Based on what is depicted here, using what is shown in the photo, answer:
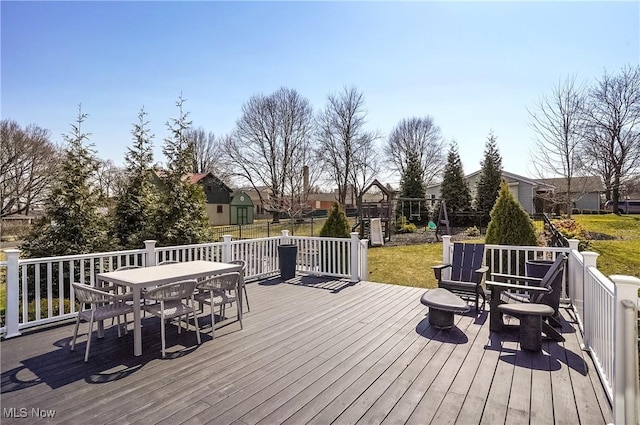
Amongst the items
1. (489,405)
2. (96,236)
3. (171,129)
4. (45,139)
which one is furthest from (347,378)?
(45,139)

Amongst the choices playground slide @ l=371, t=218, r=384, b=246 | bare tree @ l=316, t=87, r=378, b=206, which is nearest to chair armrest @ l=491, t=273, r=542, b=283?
playground slide @ l=371, t=218, r=384, b=246

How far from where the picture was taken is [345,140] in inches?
1058

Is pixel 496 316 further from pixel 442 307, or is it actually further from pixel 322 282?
pixel 322 282

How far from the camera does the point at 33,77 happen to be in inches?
301

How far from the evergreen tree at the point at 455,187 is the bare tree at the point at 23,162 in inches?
923

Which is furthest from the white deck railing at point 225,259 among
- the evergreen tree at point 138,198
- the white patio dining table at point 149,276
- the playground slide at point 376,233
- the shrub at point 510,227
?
the playground slide at point 376,233

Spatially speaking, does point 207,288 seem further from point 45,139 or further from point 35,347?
point 45,139

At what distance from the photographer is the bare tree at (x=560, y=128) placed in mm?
13680

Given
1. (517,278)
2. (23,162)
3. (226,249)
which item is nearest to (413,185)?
(226,249)

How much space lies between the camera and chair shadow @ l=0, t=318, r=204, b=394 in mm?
2922

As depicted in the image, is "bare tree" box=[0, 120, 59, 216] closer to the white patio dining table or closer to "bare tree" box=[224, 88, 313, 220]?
"bare tree" box=[224, 88, 313, 220]

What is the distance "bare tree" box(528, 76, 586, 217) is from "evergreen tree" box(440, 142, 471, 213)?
7317 millimetres

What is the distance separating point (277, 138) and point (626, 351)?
26.6 meters

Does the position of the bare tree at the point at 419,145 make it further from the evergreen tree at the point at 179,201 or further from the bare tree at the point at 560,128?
the evergreen tree at the point at 179,201
